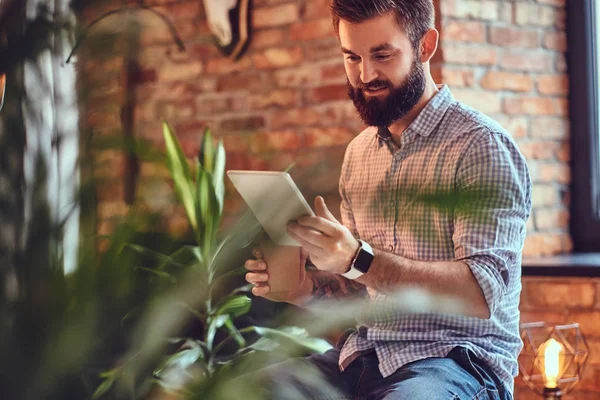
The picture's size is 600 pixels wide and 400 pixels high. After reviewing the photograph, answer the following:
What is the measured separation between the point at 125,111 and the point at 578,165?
303 cm

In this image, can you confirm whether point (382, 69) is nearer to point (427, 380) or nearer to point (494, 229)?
point (494, 229)

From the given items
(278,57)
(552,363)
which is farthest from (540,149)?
(278,57)

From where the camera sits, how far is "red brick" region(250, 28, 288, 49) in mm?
3127

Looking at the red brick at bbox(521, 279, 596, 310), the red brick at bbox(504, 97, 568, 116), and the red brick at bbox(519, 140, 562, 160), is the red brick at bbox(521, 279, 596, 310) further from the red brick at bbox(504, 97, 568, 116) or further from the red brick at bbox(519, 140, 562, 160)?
the red brick at bbox(504, 97, 568, 116)

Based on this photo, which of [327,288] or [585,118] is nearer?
[327,288]

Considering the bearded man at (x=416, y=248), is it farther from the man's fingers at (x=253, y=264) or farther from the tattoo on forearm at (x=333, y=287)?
the man's fingers at (x=253, y=264)

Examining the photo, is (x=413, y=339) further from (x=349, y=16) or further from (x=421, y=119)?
(x=349, y=16)

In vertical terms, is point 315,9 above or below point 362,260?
above

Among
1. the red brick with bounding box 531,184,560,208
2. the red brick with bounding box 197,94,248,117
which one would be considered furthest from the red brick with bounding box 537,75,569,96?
the red brick with bounding box 197,94,248,117

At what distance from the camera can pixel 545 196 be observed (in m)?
3.03

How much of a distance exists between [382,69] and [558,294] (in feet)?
3.85

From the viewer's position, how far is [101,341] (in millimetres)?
273

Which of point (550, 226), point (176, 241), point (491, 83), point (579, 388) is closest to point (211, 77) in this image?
point (491, 83)

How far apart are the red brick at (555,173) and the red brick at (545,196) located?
0.03 meters
